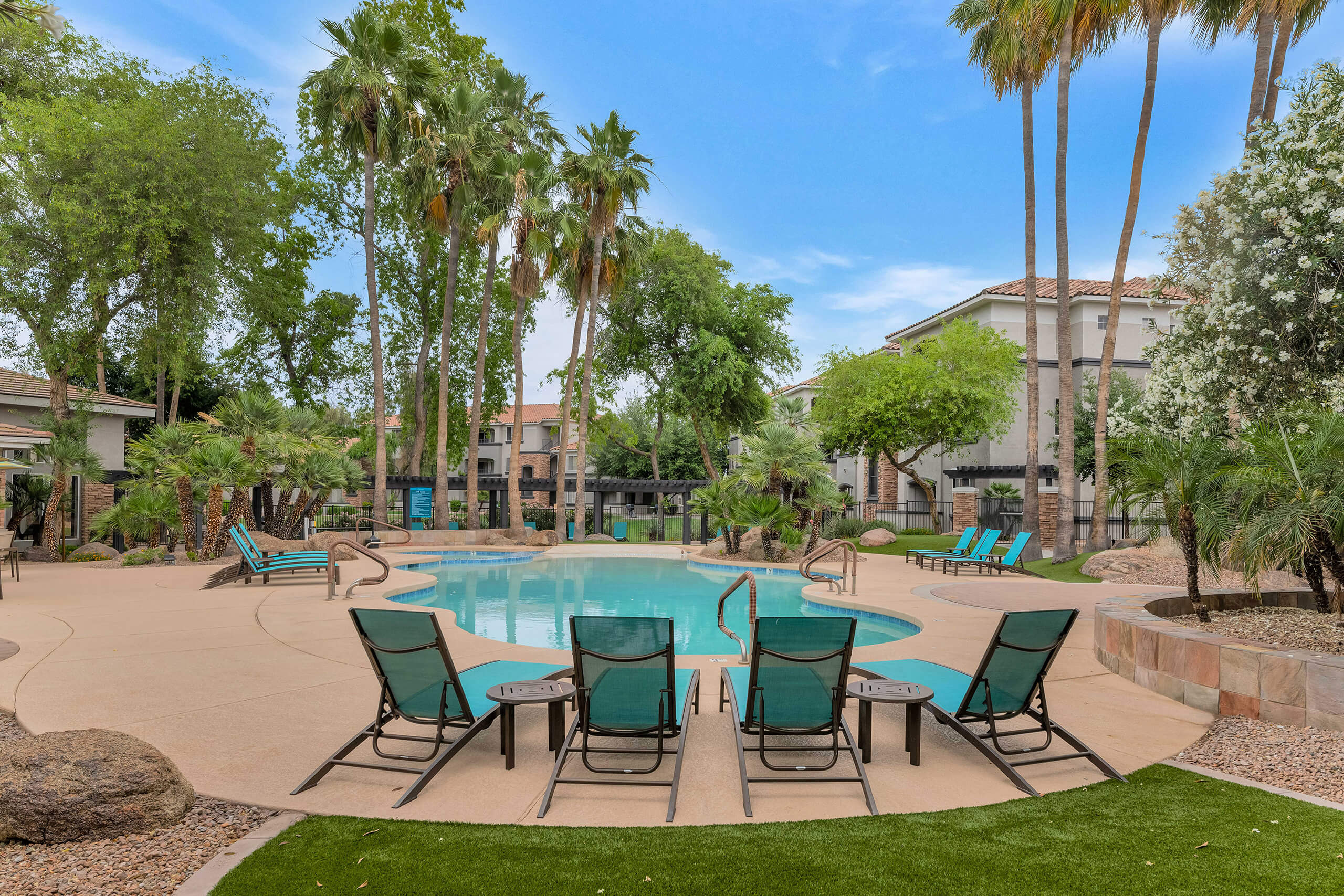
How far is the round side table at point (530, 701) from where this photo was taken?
4504 millimetres

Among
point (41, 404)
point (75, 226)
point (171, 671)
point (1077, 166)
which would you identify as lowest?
point (171, 671)

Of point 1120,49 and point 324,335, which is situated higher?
point 1120,49

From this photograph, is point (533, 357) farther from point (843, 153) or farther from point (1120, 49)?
point (1120, 49)

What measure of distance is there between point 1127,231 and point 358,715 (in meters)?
18.0

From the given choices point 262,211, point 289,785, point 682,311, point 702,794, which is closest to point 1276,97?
point 702,794

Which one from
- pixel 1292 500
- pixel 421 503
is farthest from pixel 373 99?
pixel 1292 500

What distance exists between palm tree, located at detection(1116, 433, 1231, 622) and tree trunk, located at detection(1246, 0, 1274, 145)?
8.82m

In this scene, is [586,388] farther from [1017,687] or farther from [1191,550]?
[1017,687]

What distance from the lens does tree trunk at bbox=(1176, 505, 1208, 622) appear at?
721 cm

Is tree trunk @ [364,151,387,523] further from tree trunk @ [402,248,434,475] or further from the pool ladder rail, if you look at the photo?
the pool ladder rail

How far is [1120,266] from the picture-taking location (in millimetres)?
17109

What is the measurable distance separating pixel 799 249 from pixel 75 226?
27.4 meters

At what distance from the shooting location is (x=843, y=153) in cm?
3058

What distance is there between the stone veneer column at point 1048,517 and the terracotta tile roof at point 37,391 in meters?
24.4
